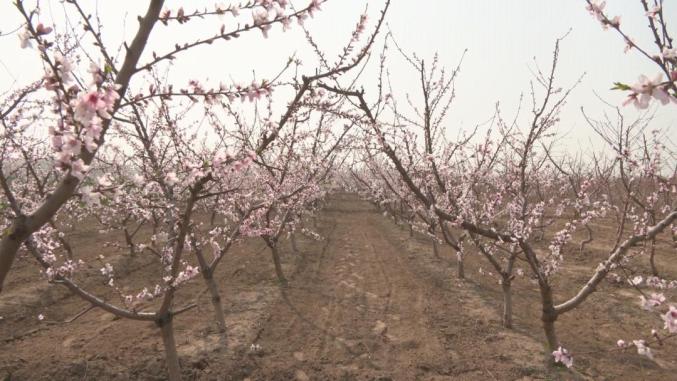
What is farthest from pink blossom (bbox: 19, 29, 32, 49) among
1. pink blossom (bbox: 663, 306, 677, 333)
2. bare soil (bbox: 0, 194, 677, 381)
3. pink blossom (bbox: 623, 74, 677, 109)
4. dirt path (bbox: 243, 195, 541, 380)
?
dirt path (bbox: 243, 195, 541, 380)

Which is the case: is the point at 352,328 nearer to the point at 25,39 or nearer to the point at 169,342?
the point at 169,342

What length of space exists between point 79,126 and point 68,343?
5.91 meters

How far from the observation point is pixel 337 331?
6.86 meters

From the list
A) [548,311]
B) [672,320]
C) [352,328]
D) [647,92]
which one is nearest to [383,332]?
[352,328]

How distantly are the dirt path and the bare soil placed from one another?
2cm

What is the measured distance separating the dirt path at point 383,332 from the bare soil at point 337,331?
2 centimetres

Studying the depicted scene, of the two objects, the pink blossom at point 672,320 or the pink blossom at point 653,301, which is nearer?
the pink blossom at point 672,320

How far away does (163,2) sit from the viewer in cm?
209

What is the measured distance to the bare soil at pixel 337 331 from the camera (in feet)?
18.0

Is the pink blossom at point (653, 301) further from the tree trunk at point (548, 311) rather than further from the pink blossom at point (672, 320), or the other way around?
the tree trunk at point (548, 311)

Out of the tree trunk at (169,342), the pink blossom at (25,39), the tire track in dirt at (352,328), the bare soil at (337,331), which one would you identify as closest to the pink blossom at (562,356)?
the bare soil at (337,331)

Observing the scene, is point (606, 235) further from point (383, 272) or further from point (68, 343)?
point (68, 343)

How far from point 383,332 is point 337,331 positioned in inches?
30.0

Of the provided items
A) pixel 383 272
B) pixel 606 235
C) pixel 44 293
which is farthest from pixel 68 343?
pixel 606 235
